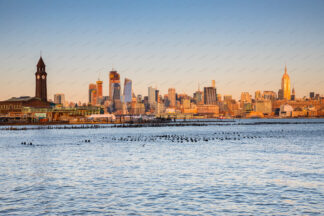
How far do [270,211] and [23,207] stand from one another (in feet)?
44.7

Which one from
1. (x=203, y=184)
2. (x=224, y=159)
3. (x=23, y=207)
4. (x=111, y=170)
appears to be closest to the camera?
(x=23, y=207)

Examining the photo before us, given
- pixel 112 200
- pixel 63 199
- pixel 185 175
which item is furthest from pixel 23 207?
pixel 185 175

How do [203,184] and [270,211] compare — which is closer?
[270,211]

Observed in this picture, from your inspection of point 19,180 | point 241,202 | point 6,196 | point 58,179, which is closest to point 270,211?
point 241,202

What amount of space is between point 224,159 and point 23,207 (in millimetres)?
Answer: 28692

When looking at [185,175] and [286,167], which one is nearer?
[185,175]

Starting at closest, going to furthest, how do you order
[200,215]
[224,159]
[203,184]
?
1. [200,215]
2. [203,184]
3. [224,159]

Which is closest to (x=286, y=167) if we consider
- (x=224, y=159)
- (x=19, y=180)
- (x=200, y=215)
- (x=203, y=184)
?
(x=224, y=159)

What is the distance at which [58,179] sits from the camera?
33.7 meters

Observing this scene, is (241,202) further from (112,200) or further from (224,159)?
(224,159)

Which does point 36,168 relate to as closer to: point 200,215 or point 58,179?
point 58,179

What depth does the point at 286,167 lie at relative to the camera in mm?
39719

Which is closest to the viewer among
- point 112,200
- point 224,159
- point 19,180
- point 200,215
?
point 200,215

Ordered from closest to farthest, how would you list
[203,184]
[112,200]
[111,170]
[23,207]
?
[23,207] < [112,200] < [203,184] < [111,170]
